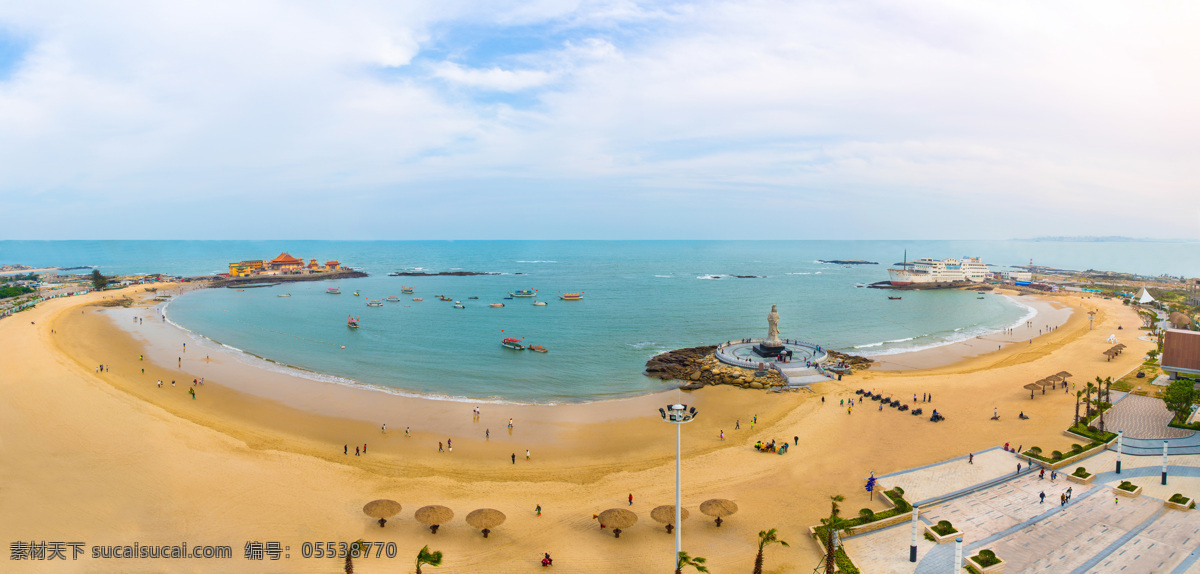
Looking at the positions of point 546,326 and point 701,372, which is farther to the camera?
point 546,326

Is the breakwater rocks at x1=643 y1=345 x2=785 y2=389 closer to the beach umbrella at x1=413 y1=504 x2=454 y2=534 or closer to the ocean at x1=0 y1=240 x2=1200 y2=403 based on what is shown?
the ocean at x1=0 y1=240 x2=1200 y2=403

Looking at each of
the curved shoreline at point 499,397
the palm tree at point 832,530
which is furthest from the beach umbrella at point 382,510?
the curved shoreline at point 499,397

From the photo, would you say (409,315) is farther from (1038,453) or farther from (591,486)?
(1038,453)

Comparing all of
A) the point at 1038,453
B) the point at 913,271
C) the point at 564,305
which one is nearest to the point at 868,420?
the point at 1038,453

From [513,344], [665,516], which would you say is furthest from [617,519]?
[513,344]

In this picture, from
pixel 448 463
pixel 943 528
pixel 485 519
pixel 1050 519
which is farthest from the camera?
pixel 448 463

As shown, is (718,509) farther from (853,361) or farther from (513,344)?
→ (513,344)

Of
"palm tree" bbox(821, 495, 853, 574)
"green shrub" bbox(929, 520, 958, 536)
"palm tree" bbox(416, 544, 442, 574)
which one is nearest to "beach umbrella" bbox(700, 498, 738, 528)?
"palm tree" bbox(821, 495, 853, 574)
